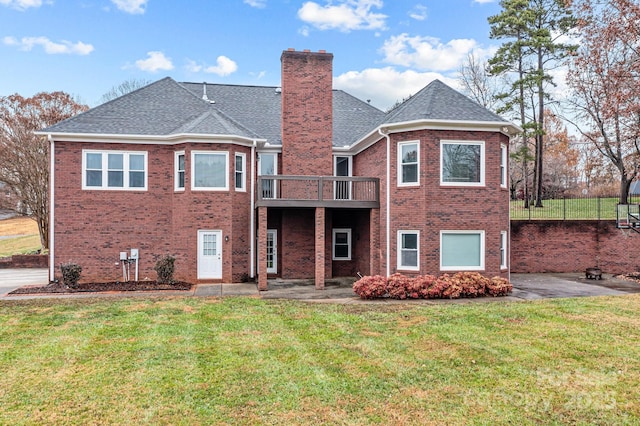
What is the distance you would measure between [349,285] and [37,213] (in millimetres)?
22259

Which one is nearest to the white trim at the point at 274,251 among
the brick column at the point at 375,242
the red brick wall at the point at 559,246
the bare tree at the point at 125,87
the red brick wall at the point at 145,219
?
the red brick wall at the point at 145,219

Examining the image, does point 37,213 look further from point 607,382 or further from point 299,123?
point 607,382

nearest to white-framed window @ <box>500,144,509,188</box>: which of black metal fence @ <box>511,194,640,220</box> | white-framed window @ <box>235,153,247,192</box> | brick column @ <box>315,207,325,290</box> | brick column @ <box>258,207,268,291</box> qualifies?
brick column @ <box>315,207,325,290</box>

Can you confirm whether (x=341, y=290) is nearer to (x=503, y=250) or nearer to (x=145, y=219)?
(x=503, y=250)

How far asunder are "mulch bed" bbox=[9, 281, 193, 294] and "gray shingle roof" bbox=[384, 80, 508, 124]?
9.77 metres

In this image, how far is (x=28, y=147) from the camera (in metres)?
25.6

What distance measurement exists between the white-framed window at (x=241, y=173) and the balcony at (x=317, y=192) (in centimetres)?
81

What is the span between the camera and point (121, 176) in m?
16.1

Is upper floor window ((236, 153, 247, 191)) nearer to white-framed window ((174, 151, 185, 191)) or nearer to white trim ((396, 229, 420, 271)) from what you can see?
white-framed window ((174, 151, 185, 191))

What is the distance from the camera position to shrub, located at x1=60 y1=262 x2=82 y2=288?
1423 centimetres

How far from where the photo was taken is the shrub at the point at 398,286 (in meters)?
12.5

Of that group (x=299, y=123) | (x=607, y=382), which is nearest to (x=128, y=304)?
(x=299, y=123)

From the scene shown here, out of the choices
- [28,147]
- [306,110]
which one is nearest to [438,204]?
[306,110]

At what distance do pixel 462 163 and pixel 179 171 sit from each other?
35.2 ft
